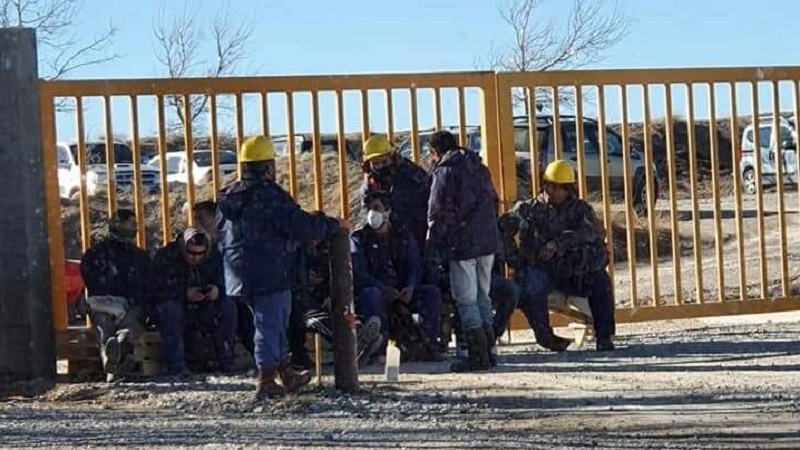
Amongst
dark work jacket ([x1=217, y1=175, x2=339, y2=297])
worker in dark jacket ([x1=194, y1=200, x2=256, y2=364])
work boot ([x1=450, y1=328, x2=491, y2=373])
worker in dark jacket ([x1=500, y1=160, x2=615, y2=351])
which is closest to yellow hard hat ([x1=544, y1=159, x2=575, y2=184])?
worker in dark jacket ([x1=500, y1=160, x2=615, y2=351])

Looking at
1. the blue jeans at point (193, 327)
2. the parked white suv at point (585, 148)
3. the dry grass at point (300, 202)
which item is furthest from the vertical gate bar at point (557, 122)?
the dry grass at point (300, 202)

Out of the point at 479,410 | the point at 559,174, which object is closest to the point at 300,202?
the point at 559,174

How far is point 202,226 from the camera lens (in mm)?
11586

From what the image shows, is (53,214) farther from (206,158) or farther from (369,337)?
(206,158)

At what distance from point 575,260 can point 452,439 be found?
14.1ft

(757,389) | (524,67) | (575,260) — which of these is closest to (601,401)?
(757,389)

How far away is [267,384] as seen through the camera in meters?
9.73

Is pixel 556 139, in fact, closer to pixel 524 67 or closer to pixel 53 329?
pixel 53 329

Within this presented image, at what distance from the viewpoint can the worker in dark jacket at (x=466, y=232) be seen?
36.4 ft

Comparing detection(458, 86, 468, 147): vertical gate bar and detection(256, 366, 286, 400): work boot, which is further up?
detection(458, 86, 468, 147): vertical gate bar

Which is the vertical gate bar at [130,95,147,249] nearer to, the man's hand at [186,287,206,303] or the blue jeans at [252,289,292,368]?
the man's hand at [186,287,206,303]

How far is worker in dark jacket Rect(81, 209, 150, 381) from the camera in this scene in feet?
37.2

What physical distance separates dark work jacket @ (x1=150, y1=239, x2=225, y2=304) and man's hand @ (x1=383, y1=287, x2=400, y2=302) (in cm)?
116

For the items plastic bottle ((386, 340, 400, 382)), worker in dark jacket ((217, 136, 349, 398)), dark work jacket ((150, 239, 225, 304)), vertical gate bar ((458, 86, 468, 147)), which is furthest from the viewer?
vertical gate bar ((458, 86, 468, 147))
